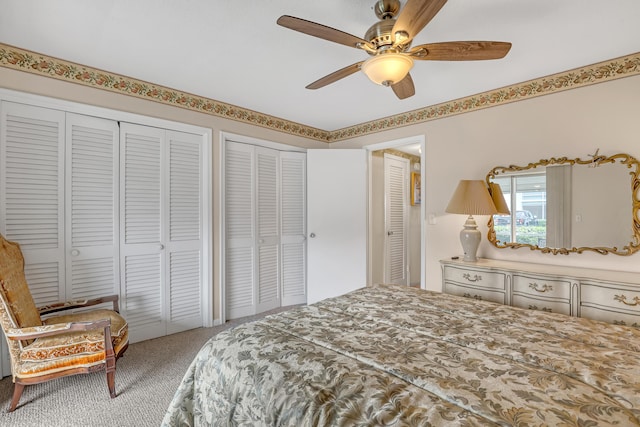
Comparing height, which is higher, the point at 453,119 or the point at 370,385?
the point at 453,119

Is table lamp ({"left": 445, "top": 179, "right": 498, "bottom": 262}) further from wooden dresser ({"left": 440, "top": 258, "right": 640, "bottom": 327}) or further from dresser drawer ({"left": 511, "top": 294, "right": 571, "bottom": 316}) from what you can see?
dresser drawer ({"left": 511, "top": 294, "right": 571, "bottom": 316})

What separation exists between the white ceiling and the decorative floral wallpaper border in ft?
0.29

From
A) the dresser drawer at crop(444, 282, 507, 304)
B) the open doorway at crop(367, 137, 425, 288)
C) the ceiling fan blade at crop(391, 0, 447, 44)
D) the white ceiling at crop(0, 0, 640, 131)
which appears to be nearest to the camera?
the ceiling fan blade at crop(391, 0, 447, 44)

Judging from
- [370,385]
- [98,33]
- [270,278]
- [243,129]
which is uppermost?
[98,33]

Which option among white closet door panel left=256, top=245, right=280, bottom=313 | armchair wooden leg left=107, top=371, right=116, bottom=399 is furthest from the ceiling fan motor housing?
white closet door panel left=256, top=245, right=280, bottom=313

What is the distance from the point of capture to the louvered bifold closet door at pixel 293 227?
12.7 ft

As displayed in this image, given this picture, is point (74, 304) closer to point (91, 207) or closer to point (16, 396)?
point (16, 396)

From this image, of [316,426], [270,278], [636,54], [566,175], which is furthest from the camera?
[270,278]

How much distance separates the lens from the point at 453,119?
3105mm

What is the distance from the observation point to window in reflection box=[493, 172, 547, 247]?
262 centimetres

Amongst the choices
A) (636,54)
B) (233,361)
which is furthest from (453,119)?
(233,361)

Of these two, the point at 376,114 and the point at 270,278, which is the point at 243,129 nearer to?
the point at 376,114

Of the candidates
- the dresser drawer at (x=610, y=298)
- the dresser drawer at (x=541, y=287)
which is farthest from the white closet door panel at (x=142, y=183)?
the dresser drawer at (x=610, y=298)

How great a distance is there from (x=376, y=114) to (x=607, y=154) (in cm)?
208
